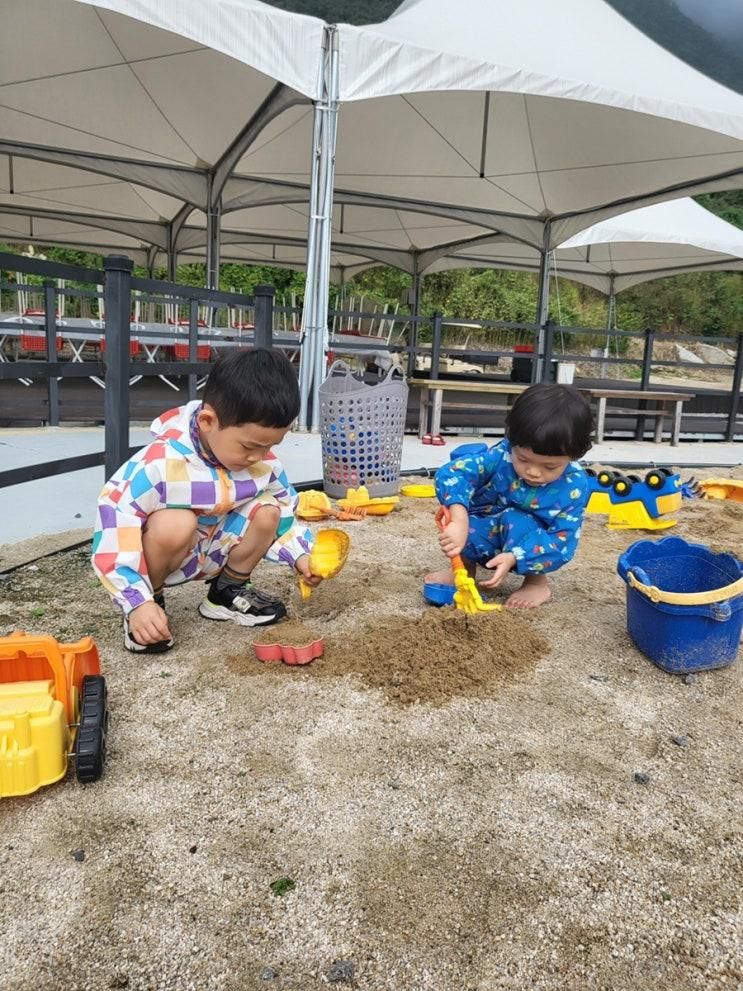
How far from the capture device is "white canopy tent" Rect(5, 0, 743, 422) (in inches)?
174

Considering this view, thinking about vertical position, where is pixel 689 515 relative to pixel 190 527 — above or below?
below

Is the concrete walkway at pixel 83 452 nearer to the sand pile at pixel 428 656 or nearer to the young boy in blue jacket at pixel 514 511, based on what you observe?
the sand pile at pixel 428 656

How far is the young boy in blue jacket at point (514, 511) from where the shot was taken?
1.88 m

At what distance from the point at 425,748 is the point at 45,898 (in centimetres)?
64

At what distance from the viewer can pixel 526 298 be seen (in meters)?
23.3

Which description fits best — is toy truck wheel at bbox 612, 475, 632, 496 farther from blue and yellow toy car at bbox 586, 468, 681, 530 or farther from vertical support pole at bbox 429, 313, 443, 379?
vertical support pole at bbox 429, 313, 443, 379

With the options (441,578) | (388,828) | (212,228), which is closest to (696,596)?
(441,578)

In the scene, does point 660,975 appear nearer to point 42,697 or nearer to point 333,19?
point 42,697

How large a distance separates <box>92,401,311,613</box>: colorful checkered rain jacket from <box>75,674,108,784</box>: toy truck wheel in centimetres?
27

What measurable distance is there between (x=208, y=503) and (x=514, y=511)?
34.7 inches

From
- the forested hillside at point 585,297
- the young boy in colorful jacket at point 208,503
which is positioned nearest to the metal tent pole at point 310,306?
the young boy in colorful jacket at point 208,503

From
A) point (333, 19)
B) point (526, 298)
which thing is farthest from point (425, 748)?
point (526, 298)

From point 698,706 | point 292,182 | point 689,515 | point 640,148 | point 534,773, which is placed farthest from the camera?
point 292,182

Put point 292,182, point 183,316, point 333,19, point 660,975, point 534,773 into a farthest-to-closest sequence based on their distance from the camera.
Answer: point 183,316
point 292,182
point 333,19
point 534,773
point 660,975
